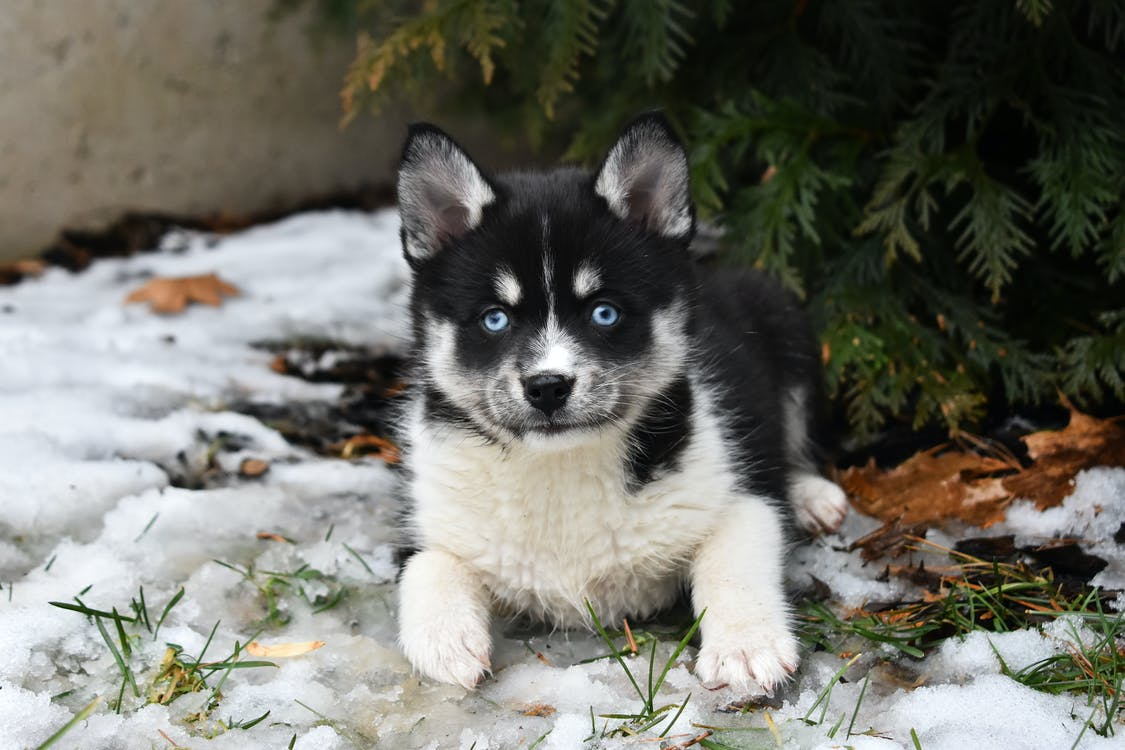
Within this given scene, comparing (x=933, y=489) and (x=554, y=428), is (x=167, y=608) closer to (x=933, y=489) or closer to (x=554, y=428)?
(x=554, y=428)

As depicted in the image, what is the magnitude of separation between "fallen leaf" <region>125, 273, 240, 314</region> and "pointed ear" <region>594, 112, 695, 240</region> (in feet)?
10.1

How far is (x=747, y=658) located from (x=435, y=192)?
5.23ft

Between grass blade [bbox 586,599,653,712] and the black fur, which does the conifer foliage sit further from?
grass blade [bbox 586,599,653,712]

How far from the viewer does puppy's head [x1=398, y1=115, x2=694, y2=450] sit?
2.95m

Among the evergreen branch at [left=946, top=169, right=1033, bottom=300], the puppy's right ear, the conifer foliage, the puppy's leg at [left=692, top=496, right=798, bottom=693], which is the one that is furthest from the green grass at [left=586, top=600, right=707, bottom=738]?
the evergreen branch at [left=946, top=169, right=1033, bottom=300]

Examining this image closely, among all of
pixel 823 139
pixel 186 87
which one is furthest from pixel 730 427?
pixel 186 87

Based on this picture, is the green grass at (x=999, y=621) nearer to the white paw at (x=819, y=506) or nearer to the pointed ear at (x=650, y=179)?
the white paw at (x=819, y=506)

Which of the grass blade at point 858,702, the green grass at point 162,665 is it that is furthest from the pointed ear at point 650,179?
the green grass at point 162,665

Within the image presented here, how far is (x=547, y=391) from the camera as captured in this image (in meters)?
2.83

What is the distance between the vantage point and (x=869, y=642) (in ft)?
9.89

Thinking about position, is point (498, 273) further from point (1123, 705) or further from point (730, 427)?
point (1123, 705)

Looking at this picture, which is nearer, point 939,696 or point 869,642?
point 939,696

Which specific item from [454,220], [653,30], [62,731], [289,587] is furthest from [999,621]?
[653,30]

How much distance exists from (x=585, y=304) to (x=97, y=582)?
1.72 metres
